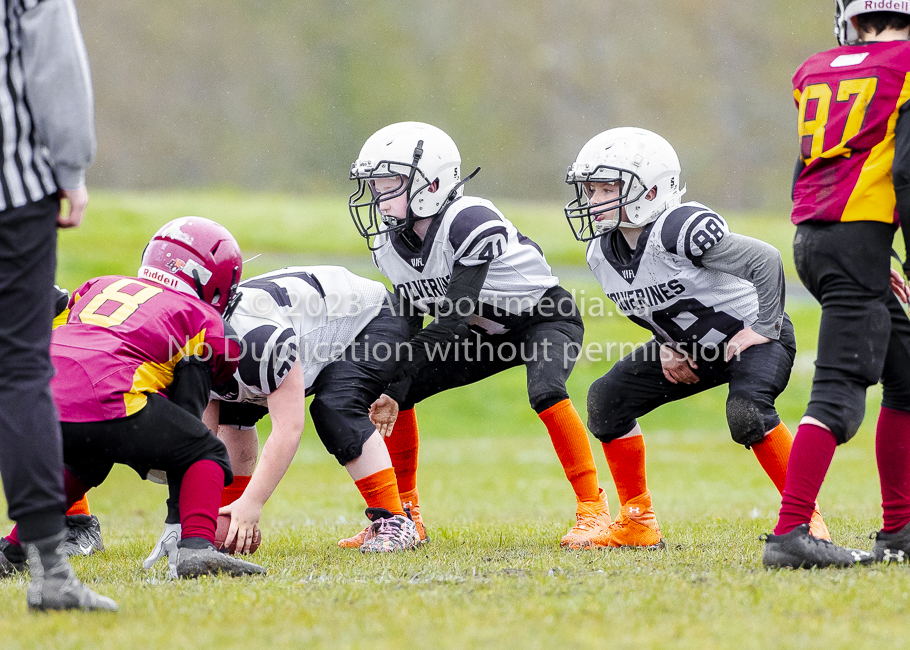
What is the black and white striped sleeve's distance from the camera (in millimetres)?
4629

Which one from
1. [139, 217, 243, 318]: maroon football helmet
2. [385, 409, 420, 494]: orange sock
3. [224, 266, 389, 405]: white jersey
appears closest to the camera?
[139, 217, 243, 318]: maroon football helmet

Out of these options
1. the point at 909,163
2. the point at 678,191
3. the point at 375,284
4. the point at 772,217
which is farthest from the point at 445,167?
the point at 772,217

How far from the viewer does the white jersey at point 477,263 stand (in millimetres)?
4656

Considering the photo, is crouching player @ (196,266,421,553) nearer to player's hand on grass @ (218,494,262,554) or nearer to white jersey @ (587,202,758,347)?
player's hand on grass @ (218,494,262,554)

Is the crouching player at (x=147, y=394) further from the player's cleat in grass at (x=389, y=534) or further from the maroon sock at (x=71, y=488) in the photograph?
the player's cleat in grass at (x=389, y=534)

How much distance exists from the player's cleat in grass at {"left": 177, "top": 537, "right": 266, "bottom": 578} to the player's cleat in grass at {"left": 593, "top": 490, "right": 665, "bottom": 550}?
1.65m

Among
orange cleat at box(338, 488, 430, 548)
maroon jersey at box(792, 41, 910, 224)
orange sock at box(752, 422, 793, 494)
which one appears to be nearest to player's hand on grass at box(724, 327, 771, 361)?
orange sock at box(752, 422, 793, 494)

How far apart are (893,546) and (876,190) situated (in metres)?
1.19

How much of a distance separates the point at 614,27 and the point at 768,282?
33956 mm

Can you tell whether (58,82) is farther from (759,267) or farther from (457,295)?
(759,267)

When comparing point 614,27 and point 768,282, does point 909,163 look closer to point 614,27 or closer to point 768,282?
point 768,282

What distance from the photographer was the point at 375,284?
16.1ft

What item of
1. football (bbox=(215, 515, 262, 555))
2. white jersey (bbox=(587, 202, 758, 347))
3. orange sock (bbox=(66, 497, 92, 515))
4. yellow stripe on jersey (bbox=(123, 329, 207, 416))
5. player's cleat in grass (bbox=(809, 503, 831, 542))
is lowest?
orange sock (bbox=(66, 497, 92, 515))

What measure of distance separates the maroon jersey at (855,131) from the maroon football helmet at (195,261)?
6.76ft
